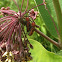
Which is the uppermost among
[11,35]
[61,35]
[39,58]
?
[11,35]

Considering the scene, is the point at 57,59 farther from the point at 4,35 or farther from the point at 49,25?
the point at 4,35

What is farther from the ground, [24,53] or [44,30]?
A: [24,53]

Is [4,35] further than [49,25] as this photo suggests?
No

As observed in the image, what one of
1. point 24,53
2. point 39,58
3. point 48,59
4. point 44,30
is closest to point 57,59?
point 48,59

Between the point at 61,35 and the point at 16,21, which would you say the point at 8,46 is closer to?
the point at 16,21

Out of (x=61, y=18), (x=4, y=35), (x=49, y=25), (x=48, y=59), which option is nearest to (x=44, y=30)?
(x=49, y=25)

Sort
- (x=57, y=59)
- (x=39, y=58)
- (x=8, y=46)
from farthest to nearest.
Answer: (x=39, y=58) → (x=57, y=59) → (x=8, y=46)

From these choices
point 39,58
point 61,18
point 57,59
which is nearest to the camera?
point 61,18

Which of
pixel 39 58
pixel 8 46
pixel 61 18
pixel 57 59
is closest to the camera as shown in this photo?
pixel 8 46

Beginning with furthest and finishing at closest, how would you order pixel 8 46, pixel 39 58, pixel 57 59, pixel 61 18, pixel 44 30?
pixel 44 30
pixel 39 58
pixel 57 59
pixel 61 18
pixel 8 46
